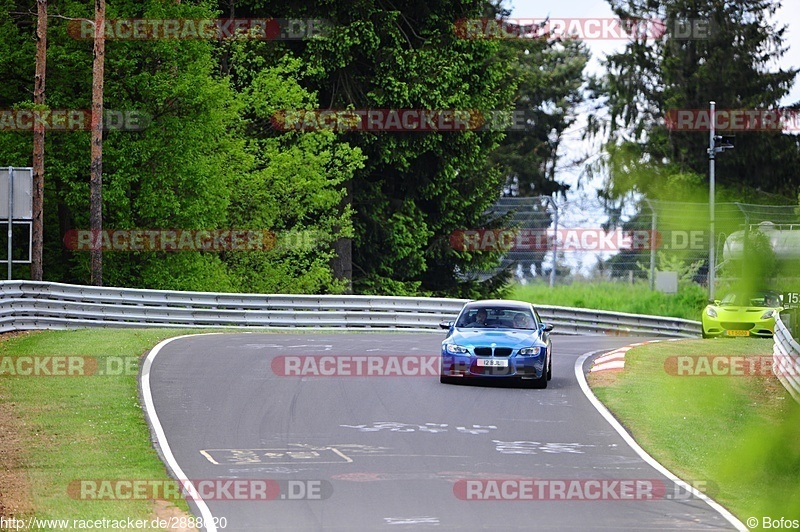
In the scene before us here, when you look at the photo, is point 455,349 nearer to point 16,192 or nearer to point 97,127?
point 16,192

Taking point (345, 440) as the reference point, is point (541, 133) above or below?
above

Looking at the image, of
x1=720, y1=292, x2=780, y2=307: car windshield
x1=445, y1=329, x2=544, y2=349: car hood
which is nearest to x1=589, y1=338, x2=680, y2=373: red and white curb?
x1=445, y1=329, x2=544, y2=349: car hood

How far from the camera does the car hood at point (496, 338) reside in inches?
750

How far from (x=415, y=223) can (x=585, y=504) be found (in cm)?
3271

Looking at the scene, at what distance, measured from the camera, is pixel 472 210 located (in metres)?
45.6

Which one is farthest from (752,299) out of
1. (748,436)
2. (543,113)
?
(543,113)

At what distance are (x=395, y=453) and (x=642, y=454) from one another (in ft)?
9.85

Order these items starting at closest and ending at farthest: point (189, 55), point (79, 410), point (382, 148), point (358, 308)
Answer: point (79, 410) → point (358, 308) → point (189, 55) → point (382, 148)

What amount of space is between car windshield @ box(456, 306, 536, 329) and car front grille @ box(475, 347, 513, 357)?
2.78 ft

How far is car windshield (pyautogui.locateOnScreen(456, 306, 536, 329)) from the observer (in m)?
20.0

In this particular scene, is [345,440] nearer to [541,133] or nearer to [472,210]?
[472,210]

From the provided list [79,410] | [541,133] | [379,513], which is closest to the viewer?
[379,513]

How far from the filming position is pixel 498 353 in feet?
62.4

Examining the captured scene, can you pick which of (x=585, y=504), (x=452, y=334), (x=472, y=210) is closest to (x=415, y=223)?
(x=472, y=210)
